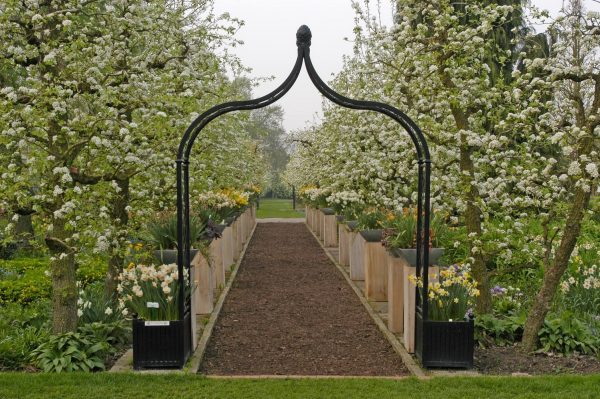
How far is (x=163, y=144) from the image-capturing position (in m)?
6.14

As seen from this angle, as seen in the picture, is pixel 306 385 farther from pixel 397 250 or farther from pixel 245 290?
pixel 245 290

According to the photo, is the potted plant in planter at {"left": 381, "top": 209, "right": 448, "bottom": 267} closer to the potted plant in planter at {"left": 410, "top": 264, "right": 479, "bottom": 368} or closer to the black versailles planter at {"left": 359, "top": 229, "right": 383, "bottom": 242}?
the potted plant in planter at {"left": 410, "top": 264, "right": 479, "bottom": 368}

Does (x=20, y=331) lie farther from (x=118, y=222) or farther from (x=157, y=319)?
(x=157, y=319)

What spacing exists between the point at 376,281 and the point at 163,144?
4470 millimetres

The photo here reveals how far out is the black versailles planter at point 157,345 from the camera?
576cm

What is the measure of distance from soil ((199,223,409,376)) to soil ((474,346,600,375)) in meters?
0.78

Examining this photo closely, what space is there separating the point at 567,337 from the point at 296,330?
3089 millimetres

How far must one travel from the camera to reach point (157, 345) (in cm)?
580

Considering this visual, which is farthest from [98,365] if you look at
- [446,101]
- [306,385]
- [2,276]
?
[2,276]

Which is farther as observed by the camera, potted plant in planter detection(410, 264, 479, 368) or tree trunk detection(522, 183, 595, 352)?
potted plant in planter detection(410, 264, 479, 368)

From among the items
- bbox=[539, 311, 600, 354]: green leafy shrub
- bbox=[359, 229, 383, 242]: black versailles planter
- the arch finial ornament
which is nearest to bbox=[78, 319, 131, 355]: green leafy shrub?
the arch finial ornament

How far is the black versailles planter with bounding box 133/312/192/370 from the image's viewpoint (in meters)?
5.76

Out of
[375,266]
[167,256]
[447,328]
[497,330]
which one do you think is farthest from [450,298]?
[375,266]

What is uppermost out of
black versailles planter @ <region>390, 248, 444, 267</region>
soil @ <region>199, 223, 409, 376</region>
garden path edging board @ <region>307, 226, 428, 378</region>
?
black versailles planter @ <region>390, 248, 444, 267</region>
